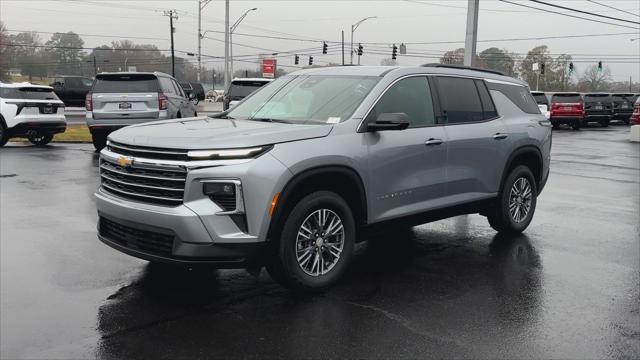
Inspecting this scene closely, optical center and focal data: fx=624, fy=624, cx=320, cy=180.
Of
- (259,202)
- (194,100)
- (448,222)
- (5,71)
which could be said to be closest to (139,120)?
(194,100)

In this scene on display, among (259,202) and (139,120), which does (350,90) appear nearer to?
(259,202)

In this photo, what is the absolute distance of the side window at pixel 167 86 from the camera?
1511 centimetres

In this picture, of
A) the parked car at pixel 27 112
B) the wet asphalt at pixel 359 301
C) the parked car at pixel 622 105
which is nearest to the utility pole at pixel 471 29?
the wet asphalt at pixel 359 301

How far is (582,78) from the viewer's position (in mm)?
128000

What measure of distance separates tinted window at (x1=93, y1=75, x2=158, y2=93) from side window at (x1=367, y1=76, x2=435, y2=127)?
9941 millimetres

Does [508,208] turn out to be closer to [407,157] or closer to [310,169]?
[407,157]

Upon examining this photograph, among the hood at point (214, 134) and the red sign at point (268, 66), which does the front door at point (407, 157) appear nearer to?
the hood at point (214, 134)

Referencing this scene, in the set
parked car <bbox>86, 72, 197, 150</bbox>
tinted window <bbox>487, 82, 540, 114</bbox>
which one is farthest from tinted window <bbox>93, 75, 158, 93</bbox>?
tinted window <bbox>487, 82, 540, 114</bbox>

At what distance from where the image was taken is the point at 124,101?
48.1 ft

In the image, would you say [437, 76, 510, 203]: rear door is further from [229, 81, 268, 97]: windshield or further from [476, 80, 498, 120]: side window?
[229, 81, 268, 97]: windshield

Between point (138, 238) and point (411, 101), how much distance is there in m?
2.89

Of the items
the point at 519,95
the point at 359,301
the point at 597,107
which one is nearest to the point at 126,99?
the point at 519,95

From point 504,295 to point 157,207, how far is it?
294cm

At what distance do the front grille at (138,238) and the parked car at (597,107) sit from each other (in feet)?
108
